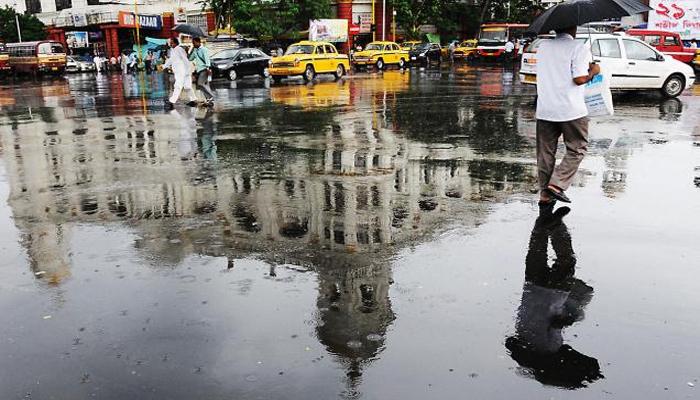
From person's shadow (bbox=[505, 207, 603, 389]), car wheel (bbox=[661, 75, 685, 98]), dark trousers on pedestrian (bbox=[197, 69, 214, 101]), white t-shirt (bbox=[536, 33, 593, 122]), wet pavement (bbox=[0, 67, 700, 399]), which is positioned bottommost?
person's shadow (bbox=[505, 207, 603, 389])

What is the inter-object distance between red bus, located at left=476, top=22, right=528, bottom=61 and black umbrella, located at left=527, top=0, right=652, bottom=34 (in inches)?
1547

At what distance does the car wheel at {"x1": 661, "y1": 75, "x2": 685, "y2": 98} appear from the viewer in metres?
17.5

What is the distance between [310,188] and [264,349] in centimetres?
389

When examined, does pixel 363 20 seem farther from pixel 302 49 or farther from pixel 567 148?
pixel 567 148

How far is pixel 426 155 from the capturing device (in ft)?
30.7

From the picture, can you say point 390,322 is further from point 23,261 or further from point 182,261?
point 23,261

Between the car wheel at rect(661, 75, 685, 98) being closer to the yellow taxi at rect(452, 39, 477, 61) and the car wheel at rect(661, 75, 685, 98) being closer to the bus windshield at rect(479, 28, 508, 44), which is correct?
the bus windshield at rect(479, 28, 508, 44)

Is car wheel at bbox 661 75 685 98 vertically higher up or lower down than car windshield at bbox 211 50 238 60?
lower down

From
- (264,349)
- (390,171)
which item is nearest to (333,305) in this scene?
(264,349)

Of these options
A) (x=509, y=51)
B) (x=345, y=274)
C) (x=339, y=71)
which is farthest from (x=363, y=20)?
(x=345, y=274)

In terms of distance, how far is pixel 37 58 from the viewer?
3934 centimetres

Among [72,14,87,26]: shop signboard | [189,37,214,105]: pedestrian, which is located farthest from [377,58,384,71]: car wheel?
[72,14,87,26]: shop signboard

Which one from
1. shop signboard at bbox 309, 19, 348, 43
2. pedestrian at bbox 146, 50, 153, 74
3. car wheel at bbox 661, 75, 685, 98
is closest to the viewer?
car wheel at bbox 661, 75, 685, 98

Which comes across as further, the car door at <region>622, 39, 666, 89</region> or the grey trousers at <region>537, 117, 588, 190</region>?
the car door at <region>622, 39, 666, 89</region>
